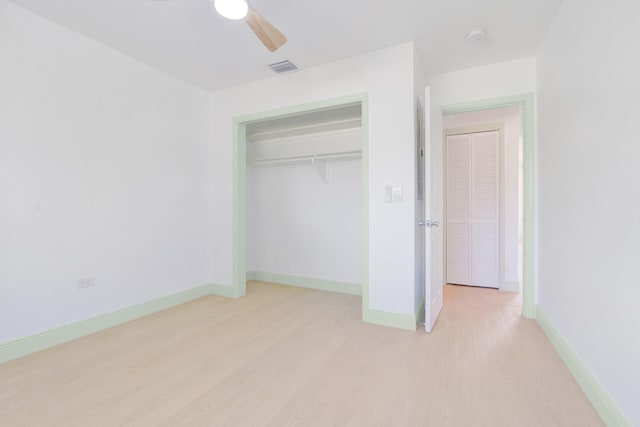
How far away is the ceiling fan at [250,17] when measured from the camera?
159 centimetres

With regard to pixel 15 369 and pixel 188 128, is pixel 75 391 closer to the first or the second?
pixel 15 369

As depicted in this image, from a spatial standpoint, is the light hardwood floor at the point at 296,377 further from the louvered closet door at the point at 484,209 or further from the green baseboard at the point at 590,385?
the louvered closet door at the point at 484,209

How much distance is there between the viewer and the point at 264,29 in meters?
1.77

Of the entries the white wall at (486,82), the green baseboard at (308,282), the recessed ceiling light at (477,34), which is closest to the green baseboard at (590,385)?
the green baseboard at (308,282)

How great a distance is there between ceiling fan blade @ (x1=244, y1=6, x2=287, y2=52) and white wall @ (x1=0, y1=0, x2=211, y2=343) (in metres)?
1.81

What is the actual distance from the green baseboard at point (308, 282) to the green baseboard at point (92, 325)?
2.83 ft

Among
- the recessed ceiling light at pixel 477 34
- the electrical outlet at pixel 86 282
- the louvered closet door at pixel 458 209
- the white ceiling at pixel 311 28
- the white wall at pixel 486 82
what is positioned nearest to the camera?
the white ceiling at pixel 311 28

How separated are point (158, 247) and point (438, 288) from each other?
9.60ft

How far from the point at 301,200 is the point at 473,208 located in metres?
2.40

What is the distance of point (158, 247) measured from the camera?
3.18 m

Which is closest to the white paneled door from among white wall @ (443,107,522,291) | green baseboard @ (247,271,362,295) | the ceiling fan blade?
white wall @ (443,107,522,291)

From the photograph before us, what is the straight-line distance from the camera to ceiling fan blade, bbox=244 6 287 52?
66.1 inches

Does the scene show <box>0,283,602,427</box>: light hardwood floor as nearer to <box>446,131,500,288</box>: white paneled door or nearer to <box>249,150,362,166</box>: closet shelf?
<box>446,131,500,288</box>: white paneled door

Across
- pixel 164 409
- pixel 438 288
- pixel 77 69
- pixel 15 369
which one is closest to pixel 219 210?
pixel 77 69
